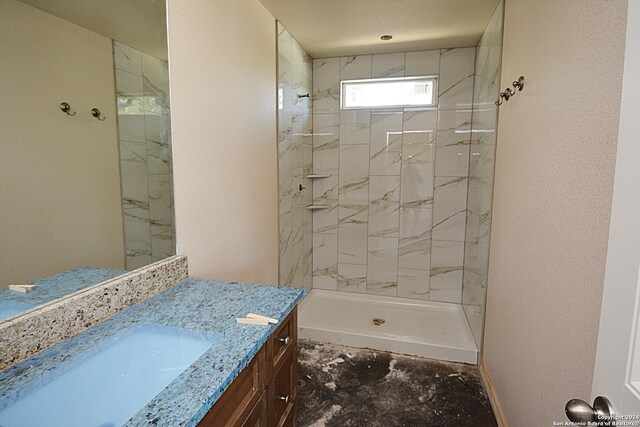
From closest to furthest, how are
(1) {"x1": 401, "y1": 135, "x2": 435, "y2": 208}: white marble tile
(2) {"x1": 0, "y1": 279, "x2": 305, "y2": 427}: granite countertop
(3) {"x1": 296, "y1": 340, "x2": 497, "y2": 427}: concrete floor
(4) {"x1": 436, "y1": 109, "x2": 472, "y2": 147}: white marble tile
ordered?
1. (2) {"x1": 0, "y1": 279, "x2": 305, "y2": 427}: granite countertop
2. (3) {"x1": 296, "y1": 340, "x2": 497, "y2": 427}: concrete floor
3. (4) {"x1": 436, "y1": 109, "x2": 472, "y2": 147}: white marble tile
4. (1) {"x1": 401, "y1": 135, "x2": 435, "y2": 208}: white marble tile

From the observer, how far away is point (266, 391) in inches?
43.0

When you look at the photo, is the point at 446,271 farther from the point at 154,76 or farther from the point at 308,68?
the point at 154,76

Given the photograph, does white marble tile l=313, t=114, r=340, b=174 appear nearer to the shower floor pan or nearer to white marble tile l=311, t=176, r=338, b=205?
white marble tile l=311, t=176, r=338, b=205

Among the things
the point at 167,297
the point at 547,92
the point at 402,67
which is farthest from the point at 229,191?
the point at 402,67

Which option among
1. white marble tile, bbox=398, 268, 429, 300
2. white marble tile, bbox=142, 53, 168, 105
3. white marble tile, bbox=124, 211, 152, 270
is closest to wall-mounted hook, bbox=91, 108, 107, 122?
white marble tile, bbox=142, 53, 168, 105

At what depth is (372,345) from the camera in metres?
2.57

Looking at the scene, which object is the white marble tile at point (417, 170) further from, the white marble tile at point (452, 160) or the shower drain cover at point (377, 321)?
the shower drain cover at point (377, 321)

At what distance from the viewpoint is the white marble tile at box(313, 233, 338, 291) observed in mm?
3475

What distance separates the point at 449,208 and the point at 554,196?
198 centimetres

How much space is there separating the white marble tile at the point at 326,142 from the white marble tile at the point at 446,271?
1285 mm

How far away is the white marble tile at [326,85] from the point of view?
3232mm

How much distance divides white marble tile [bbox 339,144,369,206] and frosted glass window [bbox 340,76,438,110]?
427 mm

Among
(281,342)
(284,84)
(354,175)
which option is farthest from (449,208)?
(281,342)

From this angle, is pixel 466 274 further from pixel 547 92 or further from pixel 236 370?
pixel 236 370
